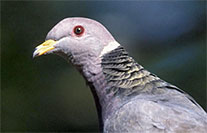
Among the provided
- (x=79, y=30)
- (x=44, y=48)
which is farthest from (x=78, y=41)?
(x=44, y=48)

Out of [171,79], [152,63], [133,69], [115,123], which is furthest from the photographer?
[152,63]

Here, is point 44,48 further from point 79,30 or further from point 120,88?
point 120,88

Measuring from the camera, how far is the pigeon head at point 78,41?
3.23 metres

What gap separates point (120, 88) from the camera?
119 inches

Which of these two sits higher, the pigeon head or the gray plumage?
the pigeon head

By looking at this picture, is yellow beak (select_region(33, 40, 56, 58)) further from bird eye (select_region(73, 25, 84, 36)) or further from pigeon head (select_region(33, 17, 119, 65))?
bird eye (select_region(73, 25, 84, 36))

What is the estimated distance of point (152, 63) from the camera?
6.30 meters

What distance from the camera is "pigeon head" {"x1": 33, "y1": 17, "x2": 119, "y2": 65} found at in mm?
3234

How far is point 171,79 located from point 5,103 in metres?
2.60

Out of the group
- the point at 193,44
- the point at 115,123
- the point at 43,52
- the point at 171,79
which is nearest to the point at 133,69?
the point at 115,123

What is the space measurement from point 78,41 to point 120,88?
0.54 meters

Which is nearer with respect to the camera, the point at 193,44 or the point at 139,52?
the point at 193,44

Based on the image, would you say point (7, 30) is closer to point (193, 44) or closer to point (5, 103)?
point (5, 103)

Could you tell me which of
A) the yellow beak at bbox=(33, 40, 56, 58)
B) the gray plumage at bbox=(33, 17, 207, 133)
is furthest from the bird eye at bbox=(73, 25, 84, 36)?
the yellow beak at bbox=(33, 40, 56, 58)
